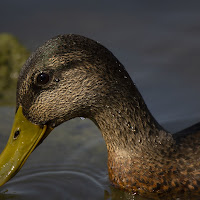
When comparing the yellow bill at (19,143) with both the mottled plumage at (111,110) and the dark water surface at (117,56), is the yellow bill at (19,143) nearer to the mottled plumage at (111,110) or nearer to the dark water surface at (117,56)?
the mottled plumage at (111,110)

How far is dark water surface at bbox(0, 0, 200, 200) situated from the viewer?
6102 mm

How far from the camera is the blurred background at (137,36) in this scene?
7.78 meters

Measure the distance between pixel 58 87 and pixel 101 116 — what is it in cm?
54

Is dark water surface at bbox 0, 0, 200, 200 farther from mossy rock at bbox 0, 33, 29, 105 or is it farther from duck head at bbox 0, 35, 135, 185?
duck head at bbox 0, 35, 135, 185

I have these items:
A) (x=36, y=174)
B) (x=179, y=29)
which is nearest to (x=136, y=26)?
(x=179, y=29)

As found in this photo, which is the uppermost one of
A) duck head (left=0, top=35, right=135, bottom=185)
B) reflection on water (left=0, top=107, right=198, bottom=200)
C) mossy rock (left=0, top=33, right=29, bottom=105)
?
mossy rock (left=0, top=33, right=29, bottom=105)

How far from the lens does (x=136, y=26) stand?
354 inches

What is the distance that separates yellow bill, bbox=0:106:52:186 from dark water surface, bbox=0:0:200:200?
0.68m

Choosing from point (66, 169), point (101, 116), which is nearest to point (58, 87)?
point (101, 116)

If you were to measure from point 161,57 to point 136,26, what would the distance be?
0.91 meters

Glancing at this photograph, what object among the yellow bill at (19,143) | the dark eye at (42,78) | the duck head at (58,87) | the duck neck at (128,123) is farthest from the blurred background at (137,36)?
the dark eye at (42,78)

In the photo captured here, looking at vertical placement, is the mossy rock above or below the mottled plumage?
above

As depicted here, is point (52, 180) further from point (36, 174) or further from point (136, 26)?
point (136, 26)

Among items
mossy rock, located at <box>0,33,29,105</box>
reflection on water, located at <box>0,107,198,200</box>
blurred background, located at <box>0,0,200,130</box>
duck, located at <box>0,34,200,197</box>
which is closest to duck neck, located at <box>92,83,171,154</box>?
duck, located at <box>0,34,200,197</box>
